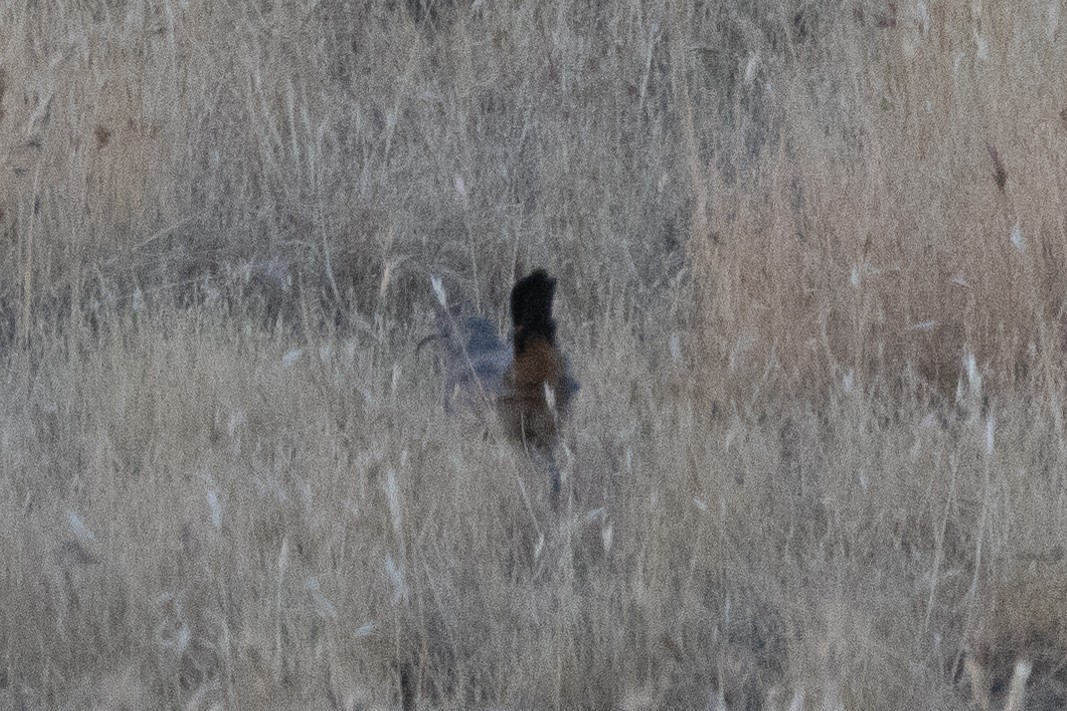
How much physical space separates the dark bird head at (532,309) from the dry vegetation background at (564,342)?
0.87 ft

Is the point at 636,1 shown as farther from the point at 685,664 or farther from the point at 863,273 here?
the point at 685,664

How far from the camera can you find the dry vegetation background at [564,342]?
2.29 metres

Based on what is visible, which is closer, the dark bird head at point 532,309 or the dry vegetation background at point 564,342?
the dry vegetation background at point 564,342

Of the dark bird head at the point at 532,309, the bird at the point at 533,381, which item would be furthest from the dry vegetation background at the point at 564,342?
the dark bird head at the point at 532,309

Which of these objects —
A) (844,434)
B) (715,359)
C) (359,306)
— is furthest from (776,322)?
(359,306)

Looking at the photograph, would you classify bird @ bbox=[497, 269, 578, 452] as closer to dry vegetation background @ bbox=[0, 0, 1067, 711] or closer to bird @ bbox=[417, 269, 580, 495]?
bird @ bbox=[417, 269, 580, 495]

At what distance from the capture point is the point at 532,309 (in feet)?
9.74

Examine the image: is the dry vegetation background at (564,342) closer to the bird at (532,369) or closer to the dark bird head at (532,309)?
the bird at (532,369)

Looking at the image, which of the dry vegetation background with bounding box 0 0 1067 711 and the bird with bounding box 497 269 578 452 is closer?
the dry vegetation background with bounding box 0 0 1067 711

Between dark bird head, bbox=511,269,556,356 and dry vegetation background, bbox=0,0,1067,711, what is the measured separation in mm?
267

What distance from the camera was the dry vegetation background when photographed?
2.29 meters

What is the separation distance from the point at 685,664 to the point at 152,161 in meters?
3.16

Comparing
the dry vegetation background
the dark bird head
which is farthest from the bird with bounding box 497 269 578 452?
the dry vegetation background

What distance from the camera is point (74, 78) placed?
15.7ft
